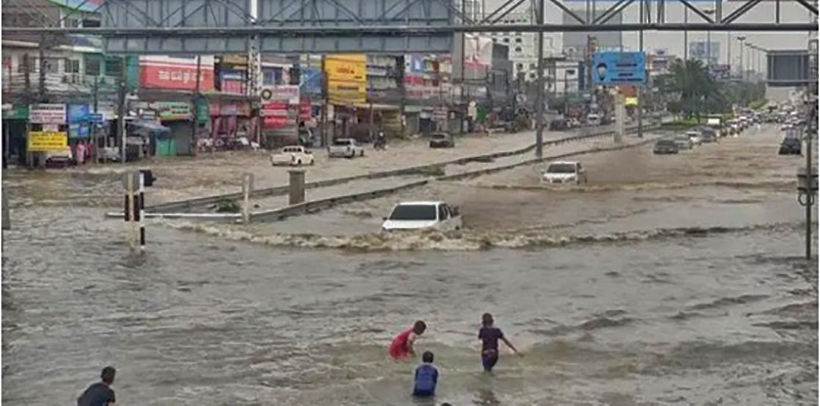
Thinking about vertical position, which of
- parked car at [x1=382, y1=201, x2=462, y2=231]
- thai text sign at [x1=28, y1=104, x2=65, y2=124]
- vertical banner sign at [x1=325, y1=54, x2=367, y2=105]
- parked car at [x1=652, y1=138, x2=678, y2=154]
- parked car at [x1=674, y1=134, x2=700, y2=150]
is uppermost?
vertical banner sign at [x1=325, y1=54, x2=367, y2=105]

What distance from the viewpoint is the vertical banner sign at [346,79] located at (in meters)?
94.4

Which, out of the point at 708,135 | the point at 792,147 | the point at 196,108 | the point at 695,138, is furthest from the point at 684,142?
the point at 196,108

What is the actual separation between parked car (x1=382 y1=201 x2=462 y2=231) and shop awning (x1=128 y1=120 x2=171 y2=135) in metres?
37.8

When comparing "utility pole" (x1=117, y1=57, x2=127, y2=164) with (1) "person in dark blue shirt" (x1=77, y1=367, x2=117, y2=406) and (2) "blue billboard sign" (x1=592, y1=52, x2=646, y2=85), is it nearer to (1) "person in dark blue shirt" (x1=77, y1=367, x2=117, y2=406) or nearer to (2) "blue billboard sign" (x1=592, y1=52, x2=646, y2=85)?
(2) "blue billboard sign" (x1=592, y1=52, x2=646, y2=85)

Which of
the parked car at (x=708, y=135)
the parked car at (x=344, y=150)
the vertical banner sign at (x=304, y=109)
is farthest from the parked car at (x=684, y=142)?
the parked car at (x=344, y=150)

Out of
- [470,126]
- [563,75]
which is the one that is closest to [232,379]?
[470,126]

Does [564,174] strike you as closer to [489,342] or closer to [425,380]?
[489,342]

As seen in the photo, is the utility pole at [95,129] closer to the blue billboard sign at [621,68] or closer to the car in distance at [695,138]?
the blue billboard sign at [621,68]

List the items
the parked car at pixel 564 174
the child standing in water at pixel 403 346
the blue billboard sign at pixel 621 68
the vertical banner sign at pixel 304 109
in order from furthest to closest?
the blue billboard sign at pixel 621 68 → the vertical banner sign at pixel 304 109 → the parked car at pixel 564 174 → the child standing in water at pixel 403 346

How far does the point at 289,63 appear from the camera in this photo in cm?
8944

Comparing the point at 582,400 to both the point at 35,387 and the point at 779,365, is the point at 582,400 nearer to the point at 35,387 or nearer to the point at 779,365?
the point at 779,365

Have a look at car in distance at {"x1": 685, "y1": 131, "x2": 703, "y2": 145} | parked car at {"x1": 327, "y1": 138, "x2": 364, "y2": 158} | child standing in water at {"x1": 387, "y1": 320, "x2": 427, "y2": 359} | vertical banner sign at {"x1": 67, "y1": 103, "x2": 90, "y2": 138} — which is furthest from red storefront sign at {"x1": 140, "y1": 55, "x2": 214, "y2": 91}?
child standing in water at {"x1": 387, "y1": 320, "x2": 427, "y2": 359}

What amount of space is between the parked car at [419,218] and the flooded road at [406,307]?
465mm

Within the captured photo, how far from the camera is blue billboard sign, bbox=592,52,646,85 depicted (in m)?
96.1
